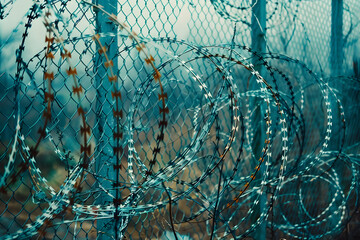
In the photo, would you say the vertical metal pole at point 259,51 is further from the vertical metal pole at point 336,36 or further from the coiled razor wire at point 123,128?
the vertical metal pole at point 336,36

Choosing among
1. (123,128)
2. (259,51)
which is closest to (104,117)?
(123,128)

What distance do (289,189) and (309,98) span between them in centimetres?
134

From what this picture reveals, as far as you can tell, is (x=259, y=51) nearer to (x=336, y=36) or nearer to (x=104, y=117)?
(x=104, y=117)

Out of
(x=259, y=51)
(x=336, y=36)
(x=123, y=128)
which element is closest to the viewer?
(x=123, y=128)

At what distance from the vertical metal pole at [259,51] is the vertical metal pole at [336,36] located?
1949 mm

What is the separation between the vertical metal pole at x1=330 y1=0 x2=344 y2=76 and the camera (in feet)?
18.1

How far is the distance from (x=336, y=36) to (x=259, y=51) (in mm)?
2159

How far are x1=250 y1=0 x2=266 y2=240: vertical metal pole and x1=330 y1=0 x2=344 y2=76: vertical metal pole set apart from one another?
1949 mm

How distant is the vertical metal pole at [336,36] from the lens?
5.50 meters

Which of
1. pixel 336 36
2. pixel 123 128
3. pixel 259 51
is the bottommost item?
pixel 123 128

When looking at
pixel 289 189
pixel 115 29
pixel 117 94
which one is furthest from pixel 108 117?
pixel 289 189

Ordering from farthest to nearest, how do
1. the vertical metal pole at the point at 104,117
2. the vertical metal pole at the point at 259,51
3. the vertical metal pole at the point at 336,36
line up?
the vertical metal pole at the point at 336,36 → the vertical metal pole at the point at 259,51 → the vertical metal pole at the point at 104,117

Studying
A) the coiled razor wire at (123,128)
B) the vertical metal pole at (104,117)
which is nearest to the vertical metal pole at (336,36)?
the coiled razor wire at (123,128)

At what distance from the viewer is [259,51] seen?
3.92m
